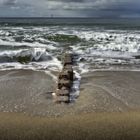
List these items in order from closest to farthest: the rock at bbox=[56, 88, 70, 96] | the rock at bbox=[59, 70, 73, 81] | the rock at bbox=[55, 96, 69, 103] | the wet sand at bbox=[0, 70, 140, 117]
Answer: the wet sand at bbox=[0, 70, 140, 117]
the rock at bbox=[55, 96, 69, 103]
the rock at bbox=[56, 88, 70, 96]
the rock at bbox=[59, 70, 73, 81]

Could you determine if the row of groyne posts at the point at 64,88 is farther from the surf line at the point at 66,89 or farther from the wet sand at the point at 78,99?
the wet sand at the point at 78,99

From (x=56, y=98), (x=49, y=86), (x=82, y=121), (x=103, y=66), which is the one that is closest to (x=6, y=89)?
(x=49, y=86)

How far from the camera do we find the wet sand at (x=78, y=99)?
22.0ft

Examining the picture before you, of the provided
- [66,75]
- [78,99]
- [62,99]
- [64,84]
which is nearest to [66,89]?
[64,84]

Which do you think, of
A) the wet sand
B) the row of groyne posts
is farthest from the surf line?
the wet sand

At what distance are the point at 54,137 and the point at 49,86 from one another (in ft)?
11.1

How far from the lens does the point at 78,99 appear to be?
7.36m

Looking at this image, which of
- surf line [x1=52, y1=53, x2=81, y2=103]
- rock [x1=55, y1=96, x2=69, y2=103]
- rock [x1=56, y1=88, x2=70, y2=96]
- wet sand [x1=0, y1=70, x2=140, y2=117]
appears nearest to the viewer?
wet sand [x1=0, y1=70, x2=140, y2=117]

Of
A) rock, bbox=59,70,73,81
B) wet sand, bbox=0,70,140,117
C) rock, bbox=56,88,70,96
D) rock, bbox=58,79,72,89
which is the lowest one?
wet sand, bbox=0,70,140,117

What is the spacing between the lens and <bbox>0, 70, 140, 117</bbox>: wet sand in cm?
671

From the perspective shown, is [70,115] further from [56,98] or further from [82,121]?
[56,98]

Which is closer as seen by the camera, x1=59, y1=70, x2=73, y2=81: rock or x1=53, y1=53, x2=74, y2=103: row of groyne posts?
x1=53, y1=53, x2=74, y2=103: row of groyne posts

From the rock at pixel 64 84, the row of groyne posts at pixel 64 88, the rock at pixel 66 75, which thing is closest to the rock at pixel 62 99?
the row of groyne posts at pixel 64 88

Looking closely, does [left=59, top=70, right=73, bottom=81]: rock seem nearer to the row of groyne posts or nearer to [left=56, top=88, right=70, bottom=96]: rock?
the row of groyne posts
